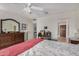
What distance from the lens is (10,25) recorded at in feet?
5.44

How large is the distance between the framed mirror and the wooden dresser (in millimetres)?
67

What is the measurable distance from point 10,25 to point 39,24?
0.50 metres

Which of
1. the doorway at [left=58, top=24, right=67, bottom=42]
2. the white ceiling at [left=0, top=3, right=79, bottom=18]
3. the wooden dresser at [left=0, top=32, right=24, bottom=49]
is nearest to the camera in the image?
the white ceiling at [left=0, top=3, right=79, bottom=18]

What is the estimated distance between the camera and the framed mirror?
5.25ft

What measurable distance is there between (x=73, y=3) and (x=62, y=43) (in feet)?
2.13

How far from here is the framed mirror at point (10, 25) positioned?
5.25ft

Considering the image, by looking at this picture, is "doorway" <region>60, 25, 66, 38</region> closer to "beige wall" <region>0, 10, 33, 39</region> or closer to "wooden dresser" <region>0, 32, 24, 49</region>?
"beige wall" <region>0, 10, 33, 39</region>

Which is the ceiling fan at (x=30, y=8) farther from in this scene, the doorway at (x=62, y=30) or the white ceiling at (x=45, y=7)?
the doorway at (x=62, y=30)

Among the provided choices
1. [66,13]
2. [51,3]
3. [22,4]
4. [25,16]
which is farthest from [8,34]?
[66,13]

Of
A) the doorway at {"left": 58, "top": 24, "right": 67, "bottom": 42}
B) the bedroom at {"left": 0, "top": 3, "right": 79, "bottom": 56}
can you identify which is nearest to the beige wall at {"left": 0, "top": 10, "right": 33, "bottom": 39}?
the bedroom at {"left": 0, "top": 3, "right": 79, "bottom": 56}

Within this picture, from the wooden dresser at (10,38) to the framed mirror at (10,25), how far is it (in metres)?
0.07

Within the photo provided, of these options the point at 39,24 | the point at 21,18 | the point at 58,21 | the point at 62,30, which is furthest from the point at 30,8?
the point at 62,30

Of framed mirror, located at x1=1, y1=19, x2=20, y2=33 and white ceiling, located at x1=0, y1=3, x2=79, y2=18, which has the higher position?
white ceiling, located at x1=0, y1=3, x2=79, y2=18

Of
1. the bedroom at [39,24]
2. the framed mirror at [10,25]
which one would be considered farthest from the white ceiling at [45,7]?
the framed mirror at [10,25]
